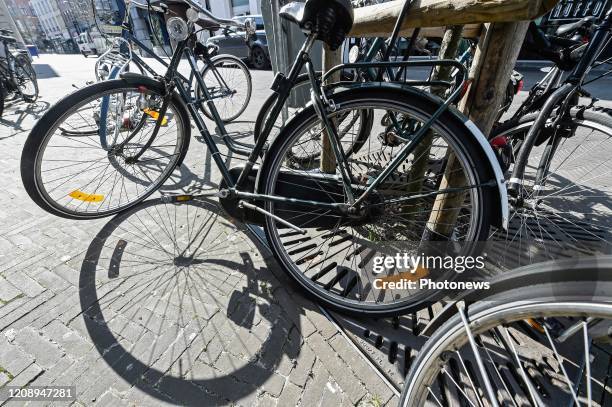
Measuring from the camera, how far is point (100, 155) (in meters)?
3.73

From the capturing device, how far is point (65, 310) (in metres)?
1.73

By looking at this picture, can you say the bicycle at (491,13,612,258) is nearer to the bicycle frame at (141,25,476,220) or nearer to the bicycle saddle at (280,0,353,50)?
the bicycle frame at (141,25,476,220)

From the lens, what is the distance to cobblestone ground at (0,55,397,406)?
138 cm

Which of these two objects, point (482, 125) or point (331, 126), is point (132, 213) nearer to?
point (331, 126)

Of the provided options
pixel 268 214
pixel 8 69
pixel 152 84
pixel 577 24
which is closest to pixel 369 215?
pixel 268 214

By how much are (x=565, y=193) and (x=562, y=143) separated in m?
0.61

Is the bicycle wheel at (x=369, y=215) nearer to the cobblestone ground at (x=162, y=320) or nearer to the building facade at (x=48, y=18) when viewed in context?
the cobblestone ground at (x=162, y=320)

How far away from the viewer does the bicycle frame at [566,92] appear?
171 cm

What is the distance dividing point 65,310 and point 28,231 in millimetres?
1145

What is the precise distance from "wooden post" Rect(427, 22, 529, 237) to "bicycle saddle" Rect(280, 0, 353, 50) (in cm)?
68

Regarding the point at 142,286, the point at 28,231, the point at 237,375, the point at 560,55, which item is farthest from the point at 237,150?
the point at 560,55

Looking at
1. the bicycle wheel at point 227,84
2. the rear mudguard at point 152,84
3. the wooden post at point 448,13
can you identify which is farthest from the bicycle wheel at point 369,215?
the bicycle wheel at point 227,84

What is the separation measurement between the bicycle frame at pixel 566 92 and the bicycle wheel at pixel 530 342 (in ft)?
3.27

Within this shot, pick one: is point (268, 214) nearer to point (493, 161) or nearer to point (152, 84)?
point (493, 161)
